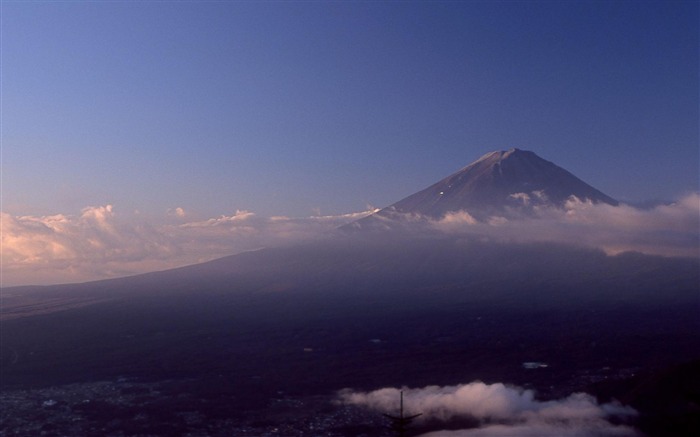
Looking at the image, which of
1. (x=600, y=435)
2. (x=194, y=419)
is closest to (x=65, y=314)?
(x=194, y=419)

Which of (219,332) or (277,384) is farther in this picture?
(219,332)

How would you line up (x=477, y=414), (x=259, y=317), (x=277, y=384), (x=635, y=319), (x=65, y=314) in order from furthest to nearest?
(x=65, y=314)
(x=259, y=317)
(x=635, y=319)
(x=277, y=384)
(x=477, y=414)

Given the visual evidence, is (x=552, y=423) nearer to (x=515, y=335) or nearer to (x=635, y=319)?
(x=515, y=335)

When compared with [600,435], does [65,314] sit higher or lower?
higher

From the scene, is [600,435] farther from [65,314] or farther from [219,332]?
[65,314]

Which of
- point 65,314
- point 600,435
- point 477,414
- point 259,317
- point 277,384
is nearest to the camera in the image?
point 600,435

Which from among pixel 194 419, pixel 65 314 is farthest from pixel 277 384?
pixel 65 314
